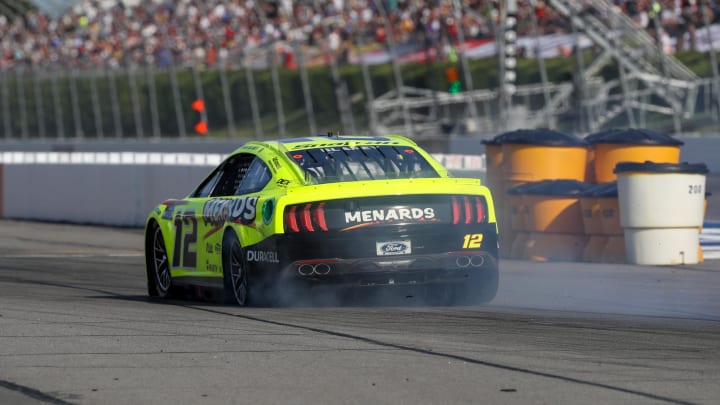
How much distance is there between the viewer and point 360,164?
10383 mm

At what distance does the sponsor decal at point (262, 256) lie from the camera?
9797 millimetres

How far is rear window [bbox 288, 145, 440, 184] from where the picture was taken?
33.6ft

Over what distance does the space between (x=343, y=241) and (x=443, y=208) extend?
73 centimetres

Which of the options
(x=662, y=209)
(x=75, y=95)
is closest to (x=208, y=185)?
(x=662, y=209)

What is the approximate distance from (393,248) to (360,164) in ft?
2.82

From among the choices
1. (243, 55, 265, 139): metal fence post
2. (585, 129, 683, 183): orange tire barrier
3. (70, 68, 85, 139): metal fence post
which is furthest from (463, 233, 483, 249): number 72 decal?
(70, 68, 85, 139): metal fence post

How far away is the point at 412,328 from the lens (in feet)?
28.7

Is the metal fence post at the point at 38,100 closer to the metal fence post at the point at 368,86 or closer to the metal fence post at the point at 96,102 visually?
the metal fence post at the point at 96,102

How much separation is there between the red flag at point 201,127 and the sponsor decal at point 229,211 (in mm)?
26996

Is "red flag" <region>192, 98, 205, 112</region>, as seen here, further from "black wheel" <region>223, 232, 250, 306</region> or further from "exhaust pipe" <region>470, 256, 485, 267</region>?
"exhaust pipe" <region>470, 256, 485, 267</region>

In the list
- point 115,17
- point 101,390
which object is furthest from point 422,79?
point 101,390

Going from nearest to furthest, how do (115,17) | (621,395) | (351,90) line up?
(621,395) < (351,90) < (115,17)

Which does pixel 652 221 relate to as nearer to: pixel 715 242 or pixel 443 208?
pixel 715 242

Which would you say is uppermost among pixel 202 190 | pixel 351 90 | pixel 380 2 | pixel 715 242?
pixel 380 2
